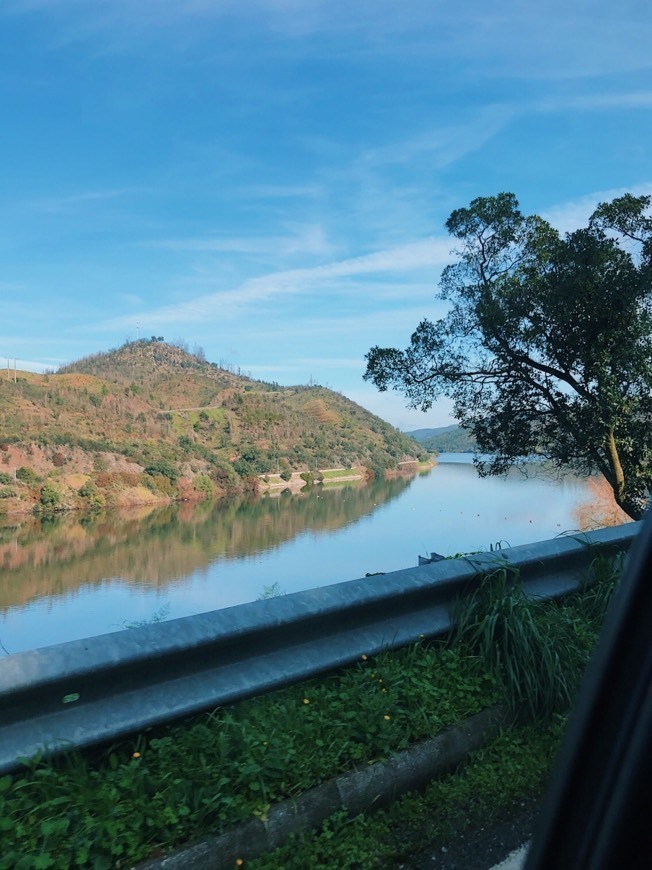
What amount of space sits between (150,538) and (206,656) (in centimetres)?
4875

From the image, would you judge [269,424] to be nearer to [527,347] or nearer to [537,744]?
[527,347]

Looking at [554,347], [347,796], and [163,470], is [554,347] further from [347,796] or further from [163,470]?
[163,470]

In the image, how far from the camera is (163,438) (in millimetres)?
90312

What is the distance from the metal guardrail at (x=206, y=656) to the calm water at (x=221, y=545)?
2.64m

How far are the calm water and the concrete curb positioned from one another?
297 centimetres

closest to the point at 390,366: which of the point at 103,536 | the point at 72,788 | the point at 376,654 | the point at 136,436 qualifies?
the point at 376,654

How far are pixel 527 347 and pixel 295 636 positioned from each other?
12715 mm

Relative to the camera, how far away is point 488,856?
237 cm

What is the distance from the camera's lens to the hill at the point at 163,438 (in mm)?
67312

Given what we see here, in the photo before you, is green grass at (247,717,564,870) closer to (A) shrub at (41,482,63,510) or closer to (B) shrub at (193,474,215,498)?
(A) shrub at (41,482,63,510)

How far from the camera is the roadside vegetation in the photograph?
2.11m

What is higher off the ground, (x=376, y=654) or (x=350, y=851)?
(x=376, y=654)

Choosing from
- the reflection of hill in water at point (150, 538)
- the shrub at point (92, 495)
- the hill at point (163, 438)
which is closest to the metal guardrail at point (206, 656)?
the reflection of hill in water at point (150, 538)

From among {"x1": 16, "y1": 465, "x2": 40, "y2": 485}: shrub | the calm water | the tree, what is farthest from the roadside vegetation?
{"x1": 16, "y1": 465, "x2": 40, "y2": 485}: shrub
